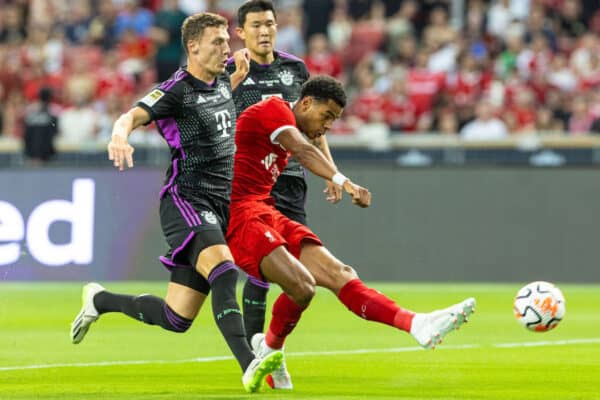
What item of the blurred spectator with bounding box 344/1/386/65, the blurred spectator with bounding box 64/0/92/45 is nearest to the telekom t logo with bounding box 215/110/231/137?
the blurred spectator with bounding box 344/1/386/65

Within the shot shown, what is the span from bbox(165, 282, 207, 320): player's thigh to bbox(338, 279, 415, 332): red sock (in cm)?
89

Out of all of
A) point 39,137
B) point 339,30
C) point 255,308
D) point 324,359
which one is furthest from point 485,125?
point 255,308

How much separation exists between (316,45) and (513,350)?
1019cm

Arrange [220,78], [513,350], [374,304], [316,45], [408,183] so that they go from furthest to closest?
1. [316,45]
2. [408,183]
3. [513,350]
4. [220,78]
5. [374,304]

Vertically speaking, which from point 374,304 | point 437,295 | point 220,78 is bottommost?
point 437,295

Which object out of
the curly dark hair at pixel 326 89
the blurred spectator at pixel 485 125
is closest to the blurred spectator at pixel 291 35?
the blurred spectator at pixel 485 125

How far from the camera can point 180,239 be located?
8.73m

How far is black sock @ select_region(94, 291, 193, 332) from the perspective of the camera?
29.2 ft

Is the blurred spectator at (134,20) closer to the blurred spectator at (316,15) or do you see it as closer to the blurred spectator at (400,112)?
the blurred spectator at (316,15)

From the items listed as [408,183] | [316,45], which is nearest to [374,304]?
[408,183]

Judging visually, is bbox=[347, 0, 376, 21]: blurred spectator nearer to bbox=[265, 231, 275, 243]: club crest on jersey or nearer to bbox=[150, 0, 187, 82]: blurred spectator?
bbox=[150, 0, 187, 82]: blurred spectator

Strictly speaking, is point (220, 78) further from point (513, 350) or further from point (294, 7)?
point (294, 7)

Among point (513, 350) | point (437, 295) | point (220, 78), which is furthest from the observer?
point (437, 295)

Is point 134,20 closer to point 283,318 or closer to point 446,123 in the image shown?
point 446,123
